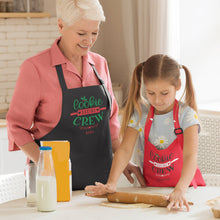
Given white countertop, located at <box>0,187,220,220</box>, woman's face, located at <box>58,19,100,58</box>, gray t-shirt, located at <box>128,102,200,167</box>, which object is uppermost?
woman's face, located at <box>58,19,100,58</box>

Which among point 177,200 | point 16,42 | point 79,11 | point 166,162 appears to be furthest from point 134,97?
point 16,42

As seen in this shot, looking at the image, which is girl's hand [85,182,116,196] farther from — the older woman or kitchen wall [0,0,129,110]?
kitchen wall [0,0,129,110]

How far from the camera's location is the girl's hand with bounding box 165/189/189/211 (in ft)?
5.13

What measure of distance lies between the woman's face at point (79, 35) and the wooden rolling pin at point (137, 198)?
0.56m

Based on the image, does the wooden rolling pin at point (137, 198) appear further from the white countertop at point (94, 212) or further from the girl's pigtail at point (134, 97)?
the girl's pigtail at point (134, 97)

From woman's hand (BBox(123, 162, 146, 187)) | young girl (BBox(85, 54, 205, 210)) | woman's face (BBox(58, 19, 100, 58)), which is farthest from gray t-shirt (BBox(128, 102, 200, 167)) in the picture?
woman's face (BBox(58, 19, 100, 58))

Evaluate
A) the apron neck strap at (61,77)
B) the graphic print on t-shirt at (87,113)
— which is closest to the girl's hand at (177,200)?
the graphic print on t-shirt at (87,113)

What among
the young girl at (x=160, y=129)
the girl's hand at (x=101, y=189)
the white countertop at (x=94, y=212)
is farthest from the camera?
the young girl at (x=160, y=129)

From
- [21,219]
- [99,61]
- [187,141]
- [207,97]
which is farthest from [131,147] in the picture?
[207,97]

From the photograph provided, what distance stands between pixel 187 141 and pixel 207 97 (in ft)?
5.45

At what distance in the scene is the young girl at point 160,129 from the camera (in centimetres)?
180

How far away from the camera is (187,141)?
1785 millimetres

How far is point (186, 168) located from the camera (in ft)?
5.63

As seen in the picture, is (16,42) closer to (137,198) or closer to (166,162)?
(166,162)
